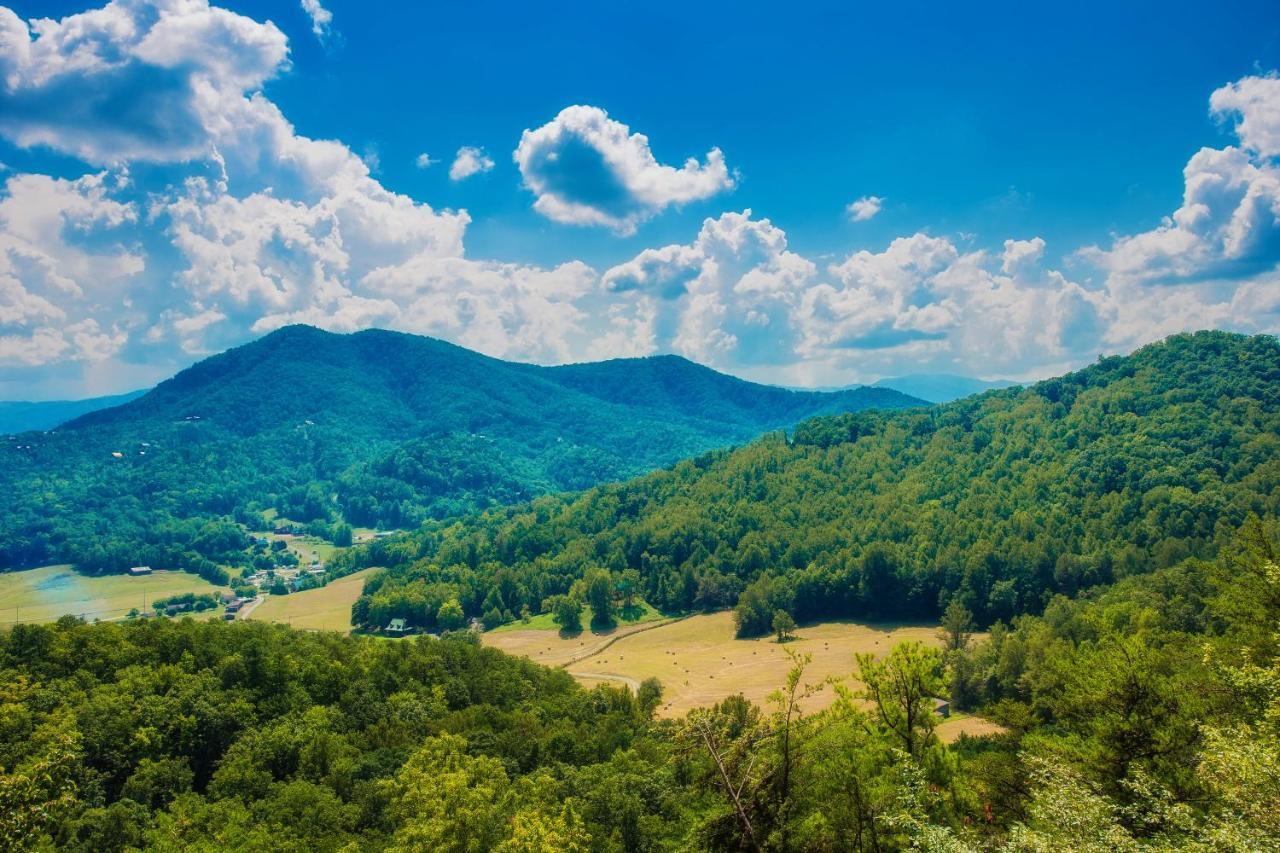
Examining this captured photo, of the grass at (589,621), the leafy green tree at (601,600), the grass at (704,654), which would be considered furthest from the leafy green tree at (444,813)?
the leafy green tree at (601,600)

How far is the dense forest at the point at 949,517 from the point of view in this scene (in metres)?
117

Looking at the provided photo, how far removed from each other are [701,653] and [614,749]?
6112 centimetres

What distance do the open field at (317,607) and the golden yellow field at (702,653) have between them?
138 ft

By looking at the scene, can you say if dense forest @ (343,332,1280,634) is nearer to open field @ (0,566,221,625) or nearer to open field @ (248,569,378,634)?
open field @ (248,569,378,634)

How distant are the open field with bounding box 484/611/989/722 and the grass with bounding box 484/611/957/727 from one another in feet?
0.45

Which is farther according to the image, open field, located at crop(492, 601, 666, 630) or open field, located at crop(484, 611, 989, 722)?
open field, located at crop(492, 601, 666, 630)

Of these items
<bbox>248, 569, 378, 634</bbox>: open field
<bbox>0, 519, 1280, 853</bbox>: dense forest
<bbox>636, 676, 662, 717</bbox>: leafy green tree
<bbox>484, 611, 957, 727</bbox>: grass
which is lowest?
<bbox>248, 569, 378, 634</bbox>: open field

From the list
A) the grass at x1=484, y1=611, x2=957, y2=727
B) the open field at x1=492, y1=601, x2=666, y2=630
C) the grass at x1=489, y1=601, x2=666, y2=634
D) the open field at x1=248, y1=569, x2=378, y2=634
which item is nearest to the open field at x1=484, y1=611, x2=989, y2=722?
the grass at x1=484, y1=611, x2=957, y2=727

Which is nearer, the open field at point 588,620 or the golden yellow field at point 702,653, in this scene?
the golden yellow field at point 702,653

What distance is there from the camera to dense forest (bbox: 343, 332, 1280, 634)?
117 metres

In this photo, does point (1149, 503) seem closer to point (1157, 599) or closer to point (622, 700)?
point (1157, 599)

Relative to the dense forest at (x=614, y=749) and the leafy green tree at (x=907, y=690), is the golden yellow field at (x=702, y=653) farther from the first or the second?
the leafy green tree at (x=907, y=690)

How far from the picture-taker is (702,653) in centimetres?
11256

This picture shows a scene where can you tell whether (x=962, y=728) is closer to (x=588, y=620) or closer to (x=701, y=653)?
(x=701, y=653)
